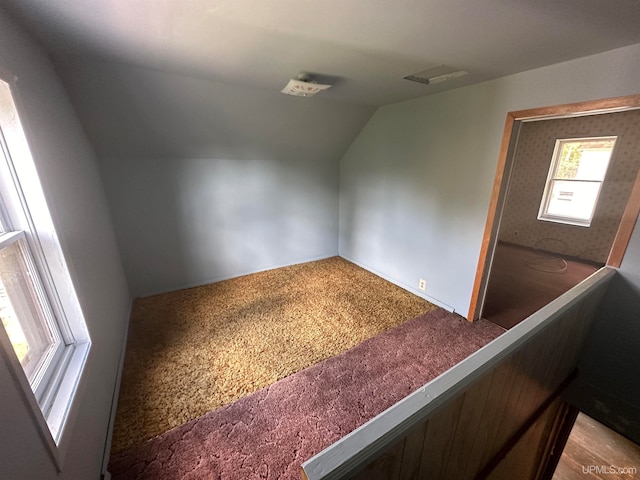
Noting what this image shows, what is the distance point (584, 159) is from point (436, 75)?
376cm

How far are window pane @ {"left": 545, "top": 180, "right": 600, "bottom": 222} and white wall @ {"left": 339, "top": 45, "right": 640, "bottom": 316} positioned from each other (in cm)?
322

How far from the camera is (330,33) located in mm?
1311

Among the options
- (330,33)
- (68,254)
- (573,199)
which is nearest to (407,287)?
(330,33)

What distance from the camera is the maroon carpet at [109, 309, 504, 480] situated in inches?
52.7

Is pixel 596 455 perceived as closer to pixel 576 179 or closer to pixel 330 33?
pixel 330 33

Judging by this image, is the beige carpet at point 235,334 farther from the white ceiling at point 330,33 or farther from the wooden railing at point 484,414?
the white ceiling at point 330,33

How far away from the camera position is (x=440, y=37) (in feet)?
4.36

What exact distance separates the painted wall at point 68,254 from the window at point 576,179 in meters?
5.97

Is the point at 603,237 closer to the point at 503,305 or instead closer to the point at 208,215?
the point at 503,305

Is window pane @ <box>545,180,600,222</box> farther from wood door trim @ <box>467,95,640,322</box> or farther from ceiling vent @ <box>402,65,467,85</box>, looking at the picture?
ceiling vent @ <box>402,65,467,85</box>

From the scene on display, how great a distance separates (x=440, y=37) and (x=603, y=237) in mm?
4587

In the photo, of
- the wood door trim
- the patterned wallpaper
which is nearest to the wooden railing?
the wood door trim

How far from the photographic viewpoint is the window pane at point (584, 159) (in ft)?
12.3

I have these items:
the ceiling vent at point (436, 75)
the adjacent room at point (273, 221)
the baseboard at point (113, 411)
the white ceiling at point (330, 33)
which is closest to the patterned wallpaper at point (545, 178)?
the adjacent room at point (273, 221)
